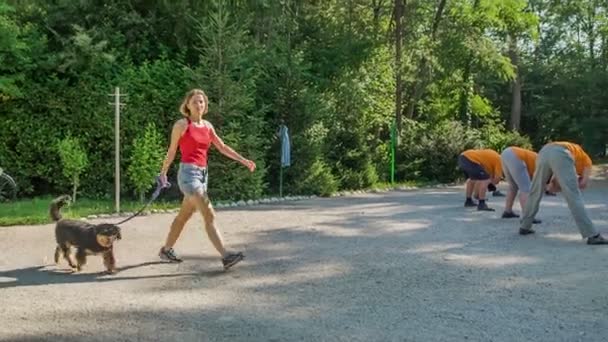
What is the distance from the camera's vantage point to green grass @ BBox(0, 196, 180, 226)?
9.97 meters

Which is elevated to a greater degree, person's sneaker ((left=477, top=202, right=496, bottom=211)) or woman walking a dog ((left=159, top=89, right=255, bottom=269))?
woman walking a dog ((left=159, top=89, right=255, bottom=269))

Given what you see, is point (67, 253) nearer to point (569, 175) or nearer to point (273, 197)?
point (569, 175)

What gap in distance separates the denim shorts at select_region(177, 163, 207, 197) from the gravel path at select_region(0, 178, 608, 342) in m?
0.82

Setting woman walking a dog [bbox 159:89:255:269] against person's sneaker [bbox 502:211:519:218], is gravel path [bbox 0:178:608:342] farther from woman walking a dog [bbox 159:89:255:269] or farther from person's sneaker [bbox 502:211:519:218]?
person's sneaker [bbox 502:211:519:218]

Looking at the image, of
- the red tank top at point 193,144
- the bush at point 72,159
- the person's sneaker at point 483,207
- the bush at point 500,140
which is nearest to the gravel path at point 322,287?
the red tank top at point 193,144

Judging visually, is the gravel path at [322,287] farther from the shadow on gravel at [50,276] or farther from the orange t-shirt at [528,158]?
the orange t-shirt at [528,158]

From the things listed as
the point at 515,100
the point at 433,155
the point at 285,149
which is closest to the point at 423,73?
the point at 433,155

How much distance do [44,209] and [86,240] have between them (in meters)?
5.15

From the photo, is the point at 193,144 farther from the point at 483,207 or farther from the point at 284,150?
the point at 284,150

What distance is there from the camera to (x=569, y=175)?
27.1 ft

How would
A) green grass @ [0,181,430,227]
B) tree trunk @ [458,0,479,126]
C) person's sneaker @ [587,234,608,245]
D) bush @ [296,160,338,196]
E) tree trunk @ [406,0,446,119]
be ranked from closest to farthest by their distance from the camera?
person's sneaker @ [587,234,608,245] < green grass @ [0,181,430,227] < bush @ [296,160,338,196] < tree trunk @ [406,0,446,119] < tree trunk @ [458,0,479,126]

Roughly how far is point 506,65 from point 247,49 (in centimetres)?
1336

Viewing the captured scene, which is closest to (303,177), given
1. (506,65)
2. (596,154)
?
(506,65)

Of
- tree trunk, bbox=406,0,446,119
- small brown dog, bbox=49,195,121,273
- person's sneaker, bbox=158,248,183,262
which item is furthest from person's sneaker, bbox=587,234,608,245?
tree trunk, bbox=406,0,446,119
